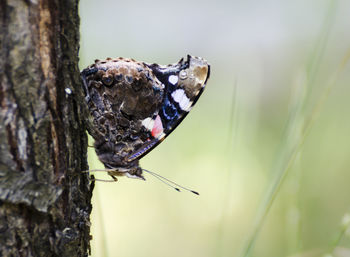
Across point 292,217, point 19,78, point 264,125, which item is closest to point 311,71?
point 292,217

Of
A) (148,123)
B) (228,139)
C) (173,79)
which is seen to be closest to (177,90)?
(173,79)

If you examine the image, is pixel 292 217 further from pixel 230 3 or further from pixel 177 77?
pixel 230 3

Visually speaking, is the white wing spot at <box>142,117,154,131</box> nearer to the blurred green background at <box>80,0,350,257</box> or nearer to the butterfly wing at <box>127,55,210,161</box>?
the butterfly wing at <box>127,55,210,161</box>

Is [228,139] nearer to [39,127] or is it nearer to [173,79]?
[173,79]

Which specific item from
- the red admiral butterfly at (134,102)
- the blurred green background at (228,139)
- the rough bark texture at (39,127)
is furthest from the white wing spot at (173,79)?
the rough bark texture at (39,127)

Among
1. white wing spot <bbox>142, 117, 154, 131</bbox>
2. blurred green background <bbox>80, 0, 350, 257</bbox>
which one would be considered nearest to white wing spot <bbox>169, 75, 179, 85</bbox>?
white wing spot <bbox>142, 117, 154, 131</bbox>

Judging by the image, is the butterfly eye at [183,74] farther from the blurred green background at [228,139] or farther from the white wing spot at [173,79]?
the blurred green background at [228,139]
